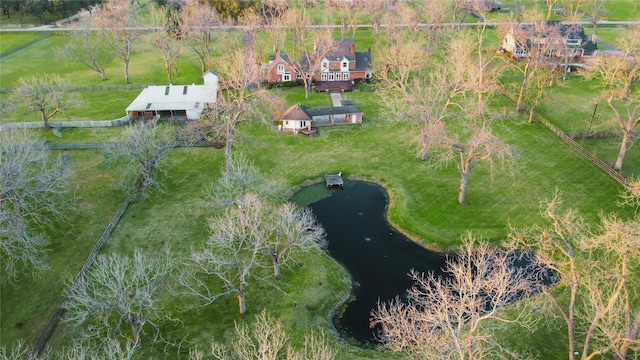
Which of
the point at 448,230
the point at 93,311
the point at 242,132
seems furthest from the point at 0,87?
the point at 448,230

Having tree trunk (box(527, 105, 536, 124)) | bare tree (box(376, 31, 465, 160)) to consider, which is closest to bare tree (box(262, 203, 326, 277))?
bare tree (box(376, 31, 465, 160))

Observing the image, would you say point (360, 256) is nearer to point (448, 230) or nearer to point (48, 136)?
point (448, 230)

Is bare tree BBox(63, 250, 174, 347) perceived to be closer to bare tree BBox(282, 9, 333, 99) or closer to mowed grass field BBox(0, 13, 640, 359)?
mowed grass field BBox(0, 13, 640, 359)

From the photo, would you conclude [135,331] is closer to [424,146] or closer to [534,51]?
[424,146]

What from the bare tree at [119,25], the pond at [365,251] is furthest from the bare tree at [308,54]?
the bare tree at [119,25]

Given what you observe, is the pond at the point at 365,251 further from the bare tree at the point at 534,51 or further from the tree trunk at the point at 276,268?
the bare tree at the point at 534,51
